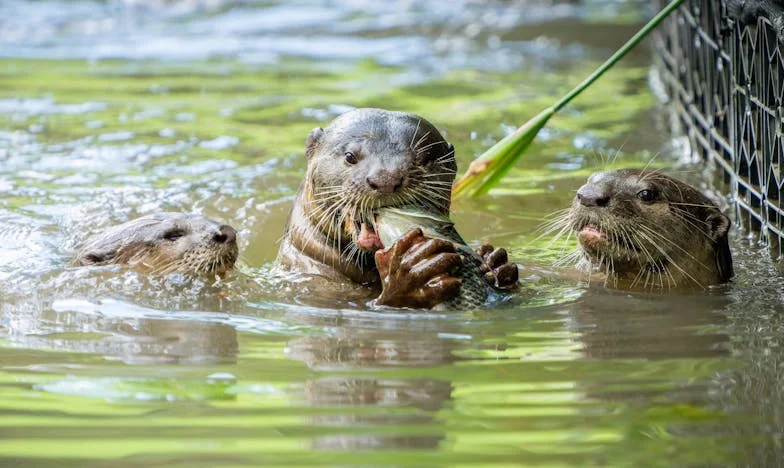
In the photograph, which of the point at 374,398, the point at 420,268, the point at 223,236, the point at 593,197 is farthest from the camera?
the point at 223,236

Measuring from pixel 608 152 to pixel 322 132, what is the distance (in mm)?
3009

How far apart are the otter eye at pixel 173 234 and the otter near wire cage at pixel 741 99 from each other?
2.29 metres

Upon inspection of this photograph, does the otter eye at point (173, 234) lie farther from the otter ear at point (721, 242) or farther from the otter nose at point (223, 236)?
the otter ear at point (721, 242)

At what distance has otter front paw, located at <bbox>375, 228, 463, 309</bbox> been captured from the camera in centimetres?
386

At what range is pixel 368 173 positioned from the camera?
416 cm

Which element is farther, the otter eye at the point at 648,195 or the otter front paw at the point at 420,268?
the otter eye at the point at 648,195

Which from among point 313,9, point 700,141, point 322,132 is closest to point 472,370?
point 322,132

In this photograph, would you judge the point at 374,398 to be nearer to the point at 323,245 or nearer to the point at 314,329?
the point at 314,329

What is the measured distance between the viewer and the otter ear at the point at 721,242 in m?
4.53

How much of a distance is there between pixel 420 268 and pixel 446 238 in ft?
0.58

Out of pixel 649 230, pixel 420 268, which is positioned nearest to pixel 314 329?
pixel 420 268

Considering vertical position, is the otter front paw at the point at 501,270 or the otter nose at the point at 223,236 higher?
the otter nose at the point at 223,236

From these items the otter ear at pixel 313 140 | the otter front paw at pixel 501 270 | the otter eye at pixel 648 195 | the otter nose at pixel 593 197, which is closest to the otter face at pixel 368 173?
the otter ear at pixel 313 140

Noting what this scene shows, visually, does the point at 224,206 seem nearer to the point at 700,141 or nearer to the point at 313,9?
the point at 700,141
